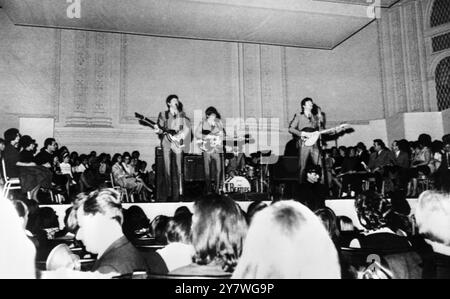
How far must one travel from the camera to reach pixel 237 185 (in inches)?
243

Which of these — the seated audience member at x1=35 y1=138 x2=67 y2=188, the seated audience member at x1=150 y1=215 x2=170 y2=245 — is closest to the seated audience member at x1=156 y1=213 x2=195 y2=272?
the seated audience member at x1=150 y1=215 x2=170 y2=245

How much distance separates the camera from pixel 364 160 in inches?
279

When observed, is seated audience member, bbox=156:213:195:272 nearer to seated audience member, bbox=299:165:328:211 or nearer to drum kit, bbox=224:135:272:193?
seated audience member, bbox=299:165:328:211

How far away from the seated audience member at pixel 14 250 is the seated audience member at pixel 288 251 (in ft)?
2.79

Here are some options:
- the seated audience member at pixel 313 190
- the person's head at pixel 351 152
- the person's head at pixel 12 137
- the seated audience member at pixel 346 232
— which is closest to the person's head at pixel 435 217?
the seated audience member at pixel 346 232

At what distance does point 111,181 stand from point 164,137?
78.5 inches

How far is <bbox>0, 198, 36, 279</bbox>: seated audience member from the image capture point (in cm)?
148

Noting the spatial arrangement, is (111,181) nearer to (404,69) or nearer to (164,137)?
(164,137)

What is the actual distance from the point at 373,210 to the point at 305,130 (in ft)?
9.50

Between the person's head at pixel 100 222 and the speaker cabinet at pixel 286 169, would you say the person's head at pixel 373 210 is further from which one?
the speaker cabinet at pixel 286 169

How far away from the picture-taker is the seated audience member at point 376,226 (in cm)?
199

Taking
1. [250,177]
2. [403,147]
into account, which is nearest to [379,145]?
[403,147]

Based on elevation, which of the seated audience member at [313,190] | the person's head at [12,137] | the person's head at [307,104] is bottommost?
the seated audience member at [313,190]

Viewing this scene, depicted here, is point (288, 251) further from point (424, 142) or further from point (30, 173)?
point (424, 142)
